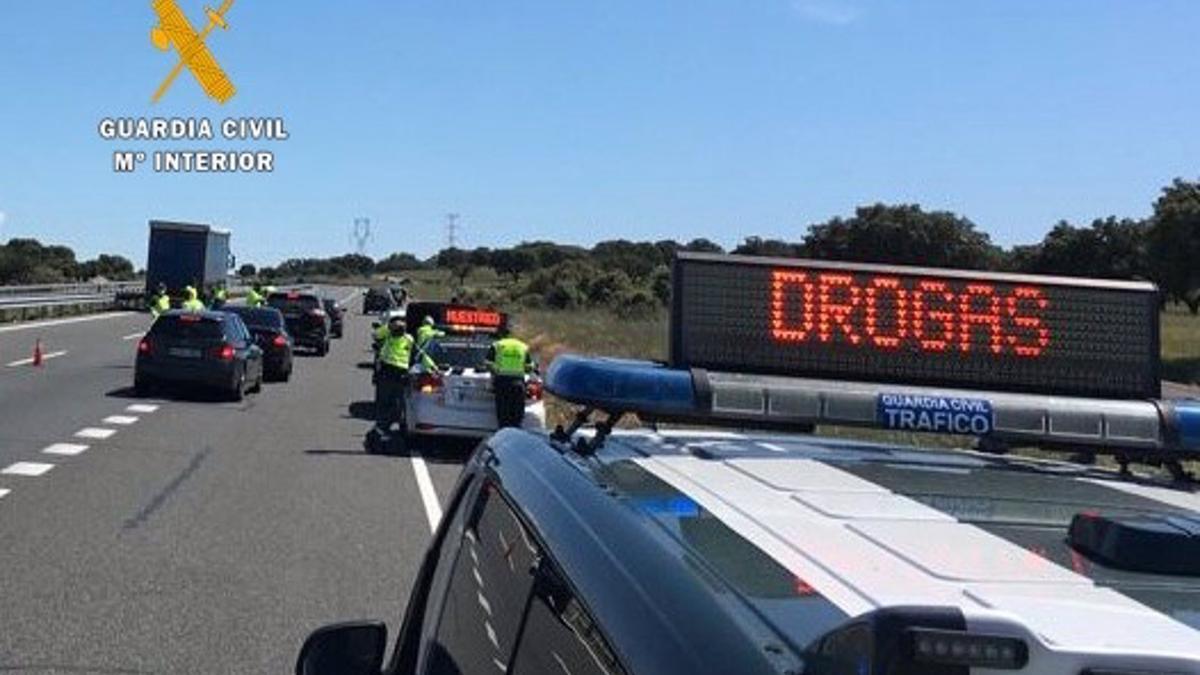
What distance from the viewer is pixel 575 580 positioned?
2.22 metres

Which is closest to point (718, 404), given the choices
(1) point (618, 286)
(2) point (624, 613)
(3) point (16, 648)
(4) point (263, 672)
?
(2) point (624, 613)

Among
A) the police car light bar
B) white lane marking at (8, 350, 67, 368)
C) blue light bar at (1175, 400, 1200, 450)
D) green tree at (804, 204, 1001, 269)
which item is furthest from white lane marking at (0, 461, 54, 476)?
green tree at (804, 204, 1001, 269)

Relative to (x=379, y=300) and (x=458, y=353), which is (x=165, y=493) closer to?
(x=458, y=353)

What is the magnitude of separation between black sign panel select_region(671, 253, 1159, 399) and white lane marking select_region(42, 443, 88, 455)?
13.7 m

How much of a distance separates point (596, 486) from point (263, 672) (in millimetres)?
5139

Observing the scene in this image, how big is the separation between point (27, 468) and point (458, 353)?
6.28 meters

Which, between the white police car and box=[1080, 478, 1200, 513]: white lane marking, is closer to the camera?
the white police car

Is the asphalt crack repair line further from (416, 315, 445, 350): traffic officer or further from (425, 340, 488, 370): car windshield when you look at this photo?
(416, 315, 445, 350): traffic officer

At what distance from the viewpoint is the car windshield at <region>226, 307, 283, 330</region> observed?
Result: 1217 inches

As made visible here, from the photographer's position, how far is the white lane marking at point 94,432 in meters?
18.4

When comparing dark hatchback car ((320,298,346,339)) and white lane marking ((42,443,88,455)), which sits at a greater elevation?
dark hatchback car ((320,298,346,339))

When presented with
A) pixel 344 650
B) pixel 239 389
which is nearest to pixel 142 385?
pixel 239 389

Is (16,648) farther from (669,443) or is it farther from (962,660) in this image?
(962,660)

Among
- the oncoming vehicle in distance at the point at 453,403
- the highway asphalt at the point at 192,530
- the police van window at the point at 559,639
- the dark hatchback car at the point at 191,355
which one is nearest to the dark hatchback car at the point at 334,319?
the dark hatchback car at the point at 191,355
